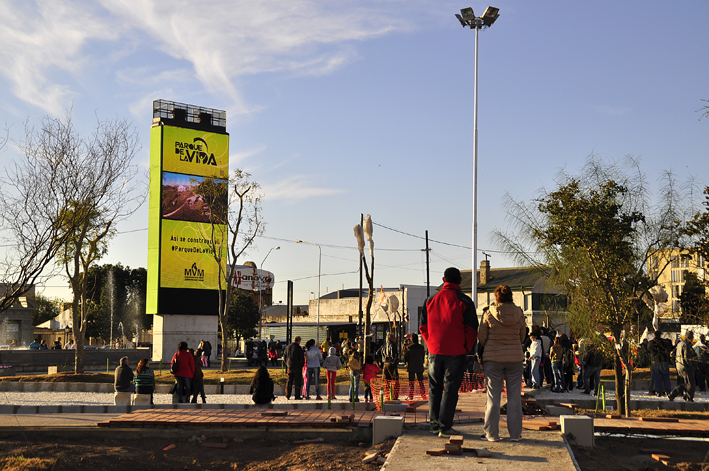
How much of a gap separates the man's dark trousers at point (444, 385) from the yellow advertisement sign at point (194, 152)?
32.4m

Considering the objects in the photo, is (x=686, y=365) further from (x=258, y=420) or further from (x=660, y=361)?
(x=258, y=420)

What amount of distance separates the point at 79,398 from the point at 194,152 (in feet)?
73.0

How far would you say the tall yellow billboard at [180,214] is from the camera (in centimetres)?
3953

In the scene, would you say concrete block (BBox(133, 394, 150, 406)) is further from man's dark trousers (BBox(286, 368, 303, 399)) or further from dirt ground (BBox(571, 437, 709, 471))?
dirt ground (BBox(571, 437, 709, 471))

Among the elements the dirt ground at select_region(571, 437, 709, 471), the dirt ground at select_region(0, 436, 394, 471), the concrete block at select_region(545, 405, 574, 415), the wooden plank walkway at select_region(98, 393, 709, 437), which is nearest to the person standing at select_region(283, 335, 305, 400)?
the wooden plank walkway at select_region(98, 393, 709, 437)

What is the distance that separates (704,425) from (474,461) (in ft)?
15.3

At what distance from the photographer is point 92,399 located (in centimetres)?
1989

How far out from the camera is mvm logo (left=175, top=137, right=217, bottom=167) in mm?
39969

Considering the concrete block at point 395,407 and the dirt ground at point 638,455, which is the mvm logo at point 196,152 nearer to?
the concrete block at point 395,407

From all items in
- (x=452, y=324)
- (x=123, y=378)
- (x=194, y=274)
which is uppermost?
(x=194, y=274)

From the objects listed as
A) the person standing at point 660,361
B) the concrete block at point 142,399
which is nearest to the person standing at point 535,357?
the person standing at point 660,361

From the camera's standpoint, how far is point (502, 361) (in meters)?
7.36

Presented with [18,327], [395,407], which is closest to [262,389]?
[395,407]

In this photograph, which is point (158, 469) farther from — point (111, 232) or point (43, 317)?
point (43, 317)
